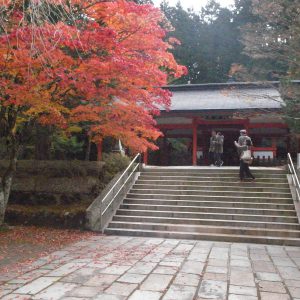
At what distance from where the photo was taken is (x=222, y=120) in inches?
695

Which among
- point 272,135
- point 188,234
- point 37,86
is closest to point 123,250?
point 188,234

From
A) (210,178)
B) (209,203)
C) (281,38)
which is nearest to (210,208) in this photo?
(209,203)

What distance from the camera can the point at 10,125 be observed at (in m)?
9.09

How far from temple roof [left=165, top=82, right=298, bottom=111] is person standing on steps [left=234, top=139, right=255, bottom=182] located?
278cm

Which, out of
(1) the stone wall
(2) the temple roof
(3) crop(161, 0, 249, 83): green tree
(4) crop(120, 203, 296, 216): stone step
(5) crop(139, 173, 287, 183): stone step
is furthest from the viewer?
(3) crop(161, 0, 249, 83): green tree

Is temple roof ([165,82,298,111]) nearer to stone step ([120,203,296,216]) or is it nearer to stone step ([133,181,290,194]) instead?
stone step ([133,181,290,194])

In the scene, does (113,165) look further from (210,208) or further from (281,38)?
(281,38)

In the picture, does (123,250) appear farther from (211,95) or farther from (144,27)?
(211,95)

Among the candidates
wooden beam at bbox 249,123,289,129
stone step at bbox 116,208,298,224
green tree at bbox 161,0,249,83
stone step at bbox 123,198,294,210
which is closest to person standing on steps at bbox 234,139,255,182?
stone step at bbox 123,198,294,210

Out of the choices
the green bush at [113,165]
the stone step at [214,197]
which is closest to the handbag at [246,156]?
the stone step at [214,197]

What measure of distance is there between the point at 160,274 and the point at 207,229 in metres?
3.82

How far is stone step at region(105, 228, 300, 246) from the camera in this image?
8273mm

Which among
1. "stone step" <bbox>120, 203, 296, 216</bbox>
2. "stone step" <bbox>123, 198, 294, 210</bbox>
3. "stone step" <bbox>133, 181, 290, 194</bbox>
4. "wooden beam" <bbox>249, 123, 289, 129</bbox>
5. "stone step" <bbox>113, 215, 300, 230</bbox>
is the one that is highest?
"wooden beam" <bbox>249, 123, 289, 129</bbox>

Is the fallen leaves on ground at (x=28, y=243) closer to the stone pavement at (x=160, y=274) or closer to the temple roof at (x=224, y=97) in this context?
the stone pavement at (x=160, y=274)
